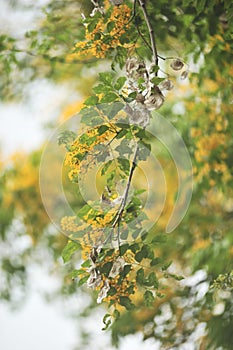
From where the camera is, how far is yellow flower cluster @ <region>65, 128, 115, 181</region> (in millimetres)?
418

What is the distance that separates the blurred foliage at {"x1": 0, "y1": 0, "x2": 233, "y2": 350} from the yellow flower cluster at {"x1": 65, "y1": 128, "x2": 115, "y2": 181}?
78 millimetres

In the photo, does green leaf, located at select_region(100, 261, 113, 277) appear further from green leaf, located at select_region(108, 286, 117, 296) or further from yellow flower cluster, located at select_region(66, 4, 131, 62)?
yellow flower cluster, located at select_region(66, 4, 131, 62)

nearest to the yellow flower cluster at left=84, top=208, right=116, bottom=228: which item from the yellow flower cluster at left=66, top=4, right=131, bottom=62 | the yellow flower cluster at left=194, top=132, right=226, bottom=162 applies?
the yellow flower cluster at left=66, top=4, right=131, bottom=62

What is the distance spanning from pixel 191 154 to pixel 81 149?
0.48 metres

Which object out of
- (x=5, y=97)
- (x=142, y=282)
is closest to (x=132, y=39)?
(x=142, y=282)

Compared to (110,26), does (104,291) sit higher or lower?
lower

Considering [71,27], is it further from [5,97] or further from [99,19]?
[5,97]

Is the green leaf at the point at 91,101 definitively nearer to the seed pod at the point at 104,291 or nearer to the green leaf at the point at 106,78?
the green leaf at the point at 106,78

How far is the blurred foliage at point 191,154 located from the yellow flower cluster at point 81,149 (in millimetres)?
78

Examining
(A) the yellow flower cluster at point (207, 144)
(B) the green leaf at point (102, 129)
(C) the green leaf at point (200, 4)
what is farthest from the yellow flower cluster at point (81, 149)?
(A) the yellow flower cluster at point (207, 144)

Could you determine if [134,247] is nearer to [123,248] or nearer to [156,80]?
[123,248]

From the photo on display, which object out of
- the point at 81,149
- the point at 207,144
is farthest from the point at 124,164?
the point at 207,144

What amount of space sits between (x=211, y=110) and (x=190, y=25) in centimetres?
24

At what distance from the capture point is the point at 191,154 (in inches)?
34.6
